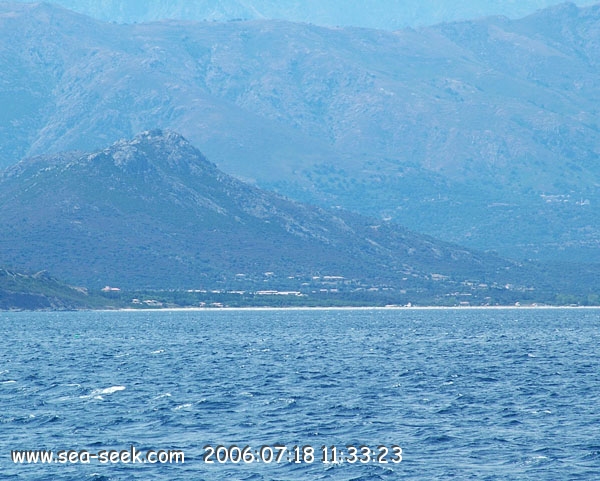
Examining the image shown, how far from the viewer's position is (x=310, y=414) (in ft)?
316

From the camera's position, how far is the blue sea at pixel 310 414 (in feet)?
253

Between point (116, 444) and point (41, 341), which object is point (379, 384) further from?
point (41, 341)

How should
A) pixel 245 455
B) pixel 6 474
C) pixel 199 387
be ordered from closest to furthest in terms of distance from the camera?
pixel 6 474, pixel 245 455, pixel 199 387

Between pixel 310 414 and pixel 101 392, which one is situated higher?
pixel 101 392

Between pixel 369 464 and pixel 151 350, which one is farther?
pixel 151 350

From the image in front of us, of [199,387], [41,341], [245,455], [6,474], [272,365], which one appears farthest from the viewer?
[41,341]

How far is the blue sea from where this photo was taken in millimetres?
77125

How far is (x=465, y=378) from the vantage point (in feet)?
397

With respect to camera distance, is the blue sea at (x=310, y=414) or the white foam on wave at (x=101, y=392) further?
the white foam on wave at (x=101, y=392)

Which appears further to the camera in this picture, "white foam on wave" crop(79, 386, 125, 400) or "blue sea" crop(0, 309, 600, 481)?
"white foam on wave" crop(79, 386, 125, 400)

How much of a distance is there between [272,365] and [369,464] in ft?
200

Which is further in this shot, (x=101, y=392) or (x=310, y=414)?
(x=101, y=392)

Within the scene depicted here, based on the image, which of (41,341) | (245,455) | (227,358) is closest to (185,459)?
(245,455)

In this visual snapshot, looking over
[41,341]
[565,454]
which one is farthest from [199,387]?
[41,341]
